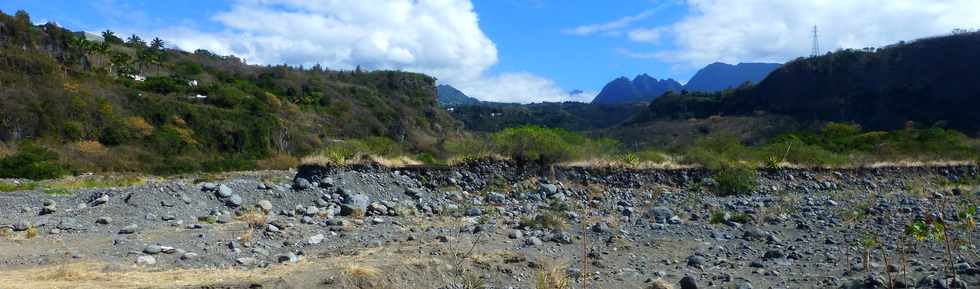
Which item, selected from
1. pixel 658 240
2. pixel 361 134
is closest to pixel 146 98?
pixel 361 134

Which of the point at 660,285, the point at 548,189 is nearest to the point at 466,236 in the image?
the point at 660,285

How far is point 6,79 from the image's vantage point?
33.2 m

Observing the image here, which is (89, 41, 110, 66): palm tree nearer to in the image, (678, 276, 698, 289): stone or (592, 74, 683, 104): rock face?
(678, 276, 698, 289): stone

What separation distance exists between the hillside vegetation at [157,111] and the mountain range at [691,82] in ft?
302

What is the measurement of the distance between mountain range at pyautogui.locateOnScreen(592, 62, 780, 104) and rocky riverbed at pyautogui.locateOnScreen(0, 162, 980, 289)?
129183 millimetres

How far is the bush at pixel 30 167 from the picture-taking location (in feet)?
75.6

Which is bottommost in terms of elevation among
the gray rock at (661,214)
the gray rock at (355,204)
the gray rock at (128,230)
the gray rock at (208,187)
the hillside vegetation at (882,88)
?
the gray rock at (661,214)

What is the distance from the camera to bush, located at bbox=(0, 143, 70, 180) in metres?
23.0

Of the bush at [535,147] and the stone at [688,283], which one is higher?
the bush at [535,147]

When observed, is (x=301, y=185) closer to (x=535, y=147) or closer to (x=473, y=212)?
(x=473, y=212)

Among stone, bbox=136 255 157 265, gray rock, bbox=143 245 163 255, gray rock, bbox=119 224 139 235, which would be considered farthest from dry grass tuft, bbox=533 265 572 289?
gray rock, bbox=119 224 139 235

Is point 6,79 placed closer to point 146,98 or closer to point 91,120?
point 91,120

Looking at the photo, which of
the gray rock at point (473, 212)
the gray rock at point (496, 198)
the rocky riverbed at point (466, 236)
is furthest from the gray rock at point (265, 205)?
the gray rock at point (496, 198)

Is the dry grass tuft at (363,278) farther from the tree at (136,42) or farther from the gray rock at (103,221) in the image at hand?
the tree at (136,42)
